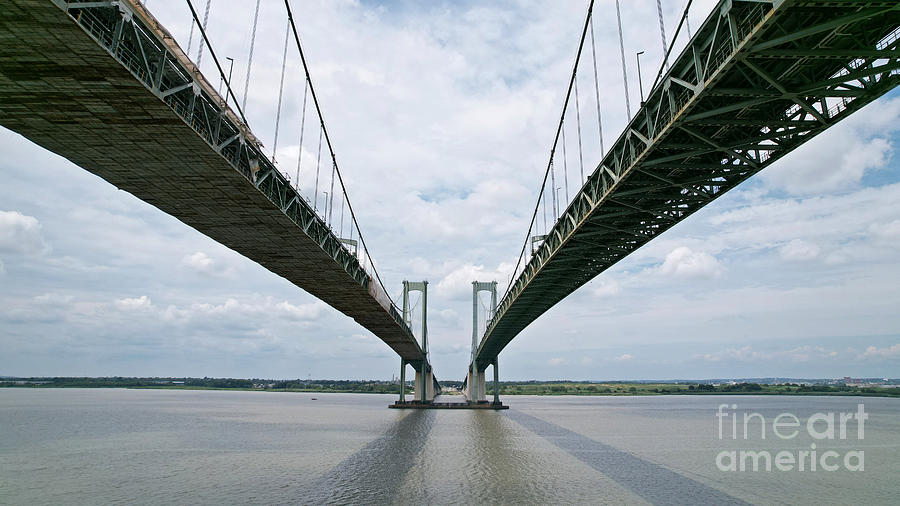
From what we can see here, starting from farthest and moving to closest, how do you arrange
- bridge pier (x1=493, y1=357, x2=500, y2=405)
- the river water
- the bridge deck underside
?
bridge pier (x1=493, y1=357, x2=500, y2=405) < the river water < the bridge deck underside

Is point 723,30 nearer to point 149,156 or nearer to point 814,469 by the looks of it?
point 149,156

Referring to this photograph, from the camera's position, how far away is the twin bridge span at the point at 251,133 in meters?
10.3

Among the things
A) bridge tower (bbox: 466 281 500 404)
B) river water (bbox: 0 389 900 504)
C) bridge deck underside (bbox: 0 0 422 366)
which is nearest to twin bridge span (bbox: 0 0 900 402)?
bridge deck underside (bbox: 0 0 422 366)

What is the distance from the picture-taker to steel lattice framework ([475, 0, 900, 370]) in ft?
34.4

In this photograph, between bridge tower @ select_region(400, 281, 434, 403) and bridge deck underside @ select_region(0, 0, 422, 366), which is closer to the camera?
bridge deck underside @ select_region(0, 0, 422, 366)

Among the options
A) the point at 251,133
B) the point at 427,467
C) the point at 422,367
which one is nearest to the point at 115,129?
the point at 251,133

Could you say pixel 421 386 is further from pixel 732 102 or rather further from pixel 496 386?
pixel 732 102

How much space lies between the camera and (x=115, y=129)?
43.9ft

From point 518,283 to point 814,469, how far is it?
22.9 meters

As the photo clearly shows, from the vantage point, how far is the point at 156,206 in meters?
18.7

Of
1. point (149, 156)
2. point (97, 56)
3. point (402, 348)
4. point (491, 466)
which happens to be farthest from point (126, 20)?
point (402, 348)

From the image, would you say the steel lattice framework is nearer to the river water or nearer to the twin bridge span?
the twin bridge span

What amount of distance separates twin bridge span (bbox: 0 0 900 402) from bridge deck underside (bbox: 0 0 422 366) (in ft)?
0.14

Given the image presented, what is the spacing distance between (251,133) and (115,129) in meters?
4.67
